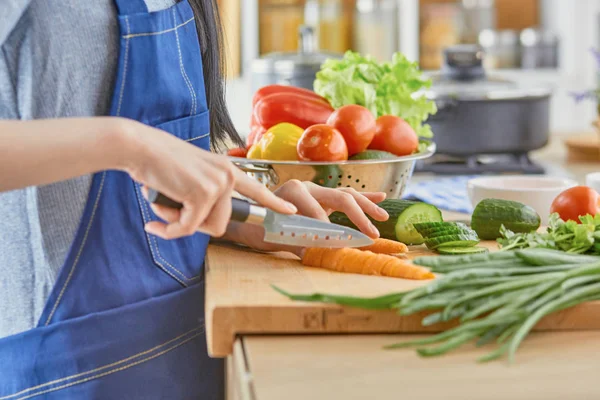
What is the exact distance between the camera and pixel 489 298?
101 cm

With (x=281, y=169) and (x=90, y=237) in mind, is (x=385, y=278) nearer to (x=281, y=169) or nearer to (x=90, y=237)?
(x=90, y=237)

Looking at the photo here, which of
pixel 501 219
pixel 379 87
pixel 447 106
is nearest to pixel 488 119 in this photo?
pixel 447 106

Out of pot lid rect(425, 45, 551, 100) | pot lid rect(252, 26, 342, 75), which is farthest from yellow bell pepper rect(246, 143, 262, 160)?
pot lid rect(425, 45, 551, 100)

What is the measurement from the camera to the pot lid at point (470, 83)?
2814mm

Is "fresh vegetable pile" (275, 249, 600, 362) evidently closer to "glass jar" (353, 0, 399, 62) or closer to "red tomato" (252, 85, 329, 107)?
"red tomato" (252, 85, 329, 107)

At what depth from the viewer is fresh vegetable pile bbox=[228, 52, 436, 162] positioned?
1.62m

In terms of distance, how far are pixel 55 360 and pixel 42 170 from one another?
11.9 inches

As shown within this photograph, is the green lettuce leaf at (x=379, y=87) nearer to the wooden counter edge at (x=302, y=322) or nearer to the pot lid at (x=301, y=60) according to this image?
the pot lid at (x=301, y=60)

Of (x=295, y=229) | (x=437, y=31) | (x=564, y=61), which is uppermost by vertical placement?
(x=437, y=31)

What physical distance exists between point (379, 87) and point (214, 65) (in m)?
0.60

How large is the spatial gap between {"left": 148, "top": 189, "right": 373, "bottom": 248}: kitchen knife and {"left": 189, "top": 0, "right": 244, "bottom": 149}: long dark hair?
34 centimetres

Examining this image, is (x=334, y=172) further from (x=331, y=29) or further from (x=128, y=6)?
(x=331, y=29)

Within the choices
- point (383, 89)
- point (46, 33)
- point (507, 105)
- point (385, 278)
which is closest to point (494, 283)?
point (385, 278)

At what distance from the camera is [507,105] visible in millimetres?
2807
